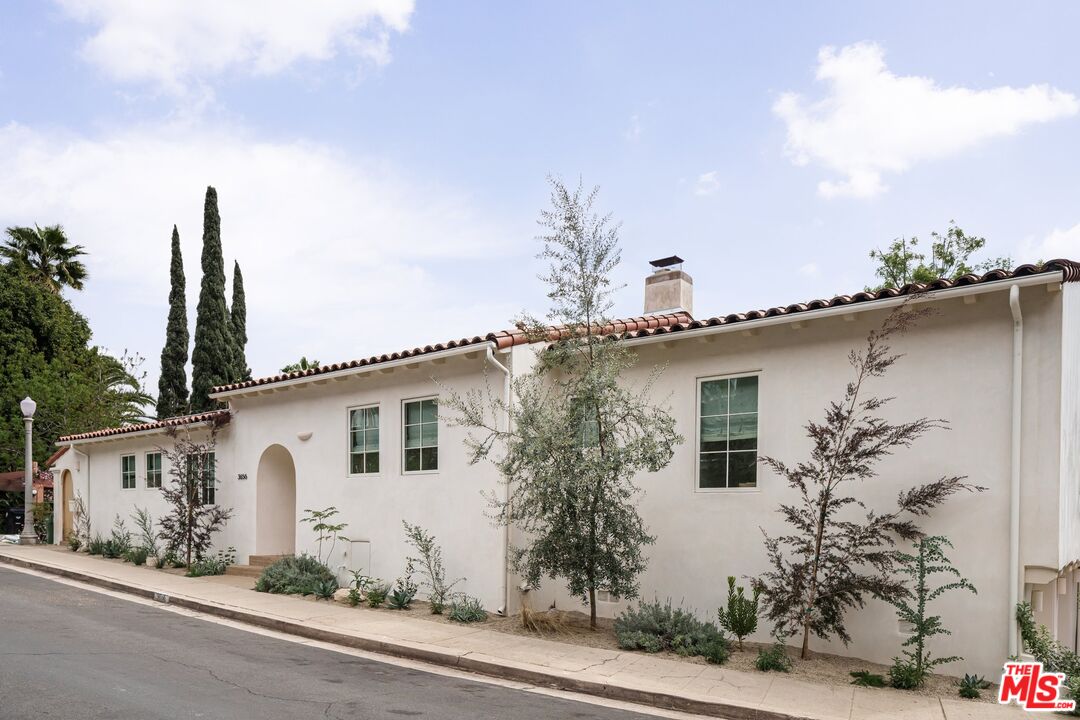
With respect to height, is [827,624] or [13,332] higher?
[13,332]

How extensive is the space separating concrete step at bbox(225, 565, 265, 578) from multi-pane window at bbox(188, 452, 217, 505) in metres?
1.85

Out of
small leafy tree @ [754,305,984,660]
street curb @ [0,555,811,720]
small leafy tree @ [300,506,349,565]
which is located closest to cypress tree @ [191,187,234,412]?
small leafy tree @ [300,506,349,565]

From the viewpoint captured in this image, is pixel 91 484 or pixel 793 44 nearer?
pixel 793 44

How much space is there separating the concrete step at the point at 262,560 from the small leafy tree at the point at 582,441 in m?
7.50

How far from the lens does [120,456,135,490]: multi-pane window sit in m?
20.0

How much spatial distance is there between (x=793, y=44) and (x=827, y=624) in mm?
10097

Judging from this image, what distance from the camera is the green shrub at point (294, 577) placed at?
1289 centimetres

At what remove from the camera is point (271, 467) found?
1596 centimetres

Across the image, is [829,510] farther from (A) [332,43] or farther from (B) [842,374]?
(A) [332,43]

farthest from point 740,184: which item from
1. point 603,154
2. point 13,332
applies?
point 13,332

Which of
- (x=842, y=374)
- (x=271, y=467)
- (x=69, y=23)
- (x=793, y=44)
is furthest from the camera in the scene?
(x=271, y=467)

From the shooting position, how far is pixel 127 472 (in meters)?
20.2

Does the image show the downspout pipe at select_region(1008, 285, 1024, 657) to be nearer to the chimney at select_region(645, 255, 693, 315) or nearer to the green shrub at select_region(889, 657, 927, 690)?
the green shrub at select_region(889, 657, 927, 690)

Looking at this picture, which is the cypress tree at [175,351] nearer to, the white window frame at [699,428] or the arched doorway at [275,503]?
the arched doorway at [275,503]
